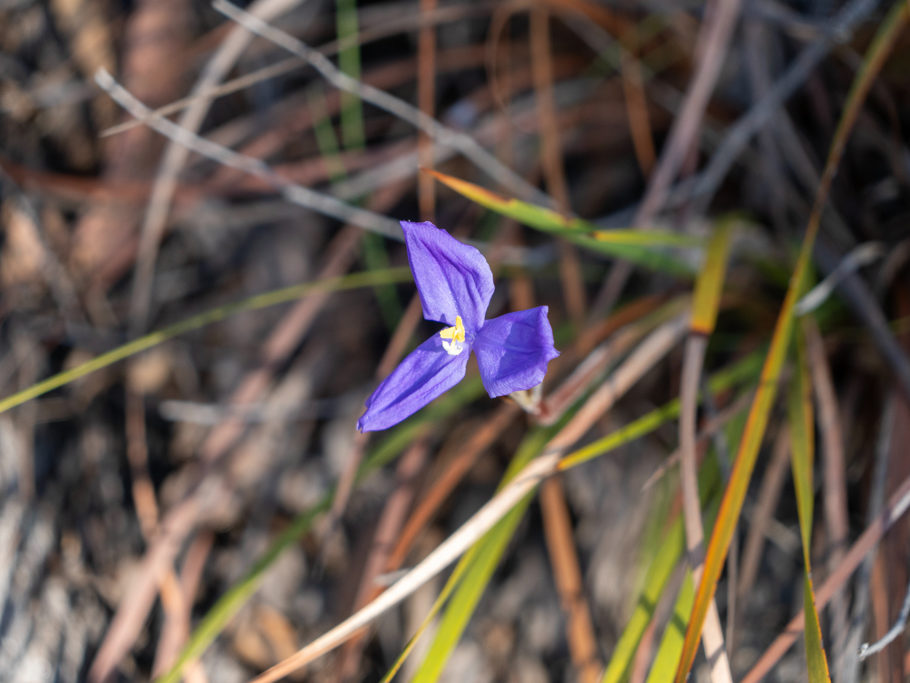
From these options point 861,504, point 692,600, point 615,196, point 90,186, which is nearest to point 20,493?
point 90,186

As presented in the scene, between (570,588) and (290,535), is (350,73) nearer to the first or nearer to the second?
(290,535)

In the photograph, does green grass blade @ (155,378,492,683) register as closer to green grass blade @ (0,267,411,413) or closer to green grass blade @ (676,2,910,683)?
green grass blade @ (0,267,411,413)

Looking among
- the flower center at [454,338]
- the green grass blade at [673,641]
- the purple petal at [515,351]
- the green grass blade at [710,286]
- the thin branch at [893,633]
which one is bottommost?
the green grass blade at [673,641]

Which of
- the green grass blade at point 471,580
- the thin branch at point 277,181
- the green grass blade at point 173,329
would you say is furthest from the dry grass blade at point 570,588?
the thin branch at point 277,181

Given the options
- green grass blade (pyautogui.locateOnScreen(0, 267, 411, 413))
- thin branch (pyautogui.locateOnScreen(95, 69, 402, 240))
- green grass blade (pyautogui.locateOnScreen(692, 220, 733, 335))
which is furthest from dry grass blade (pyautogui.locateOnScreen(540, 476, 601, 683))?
thin branch (pyautogui.locateOnScreen(95, 69, 402, 240))

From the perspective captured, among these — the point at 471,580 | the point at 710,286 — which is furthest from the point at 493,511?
the point at 710,286

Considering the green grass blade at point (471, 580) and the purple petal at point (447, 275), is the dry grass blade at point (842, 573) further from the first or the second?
the purple petal at point (447, 275)
